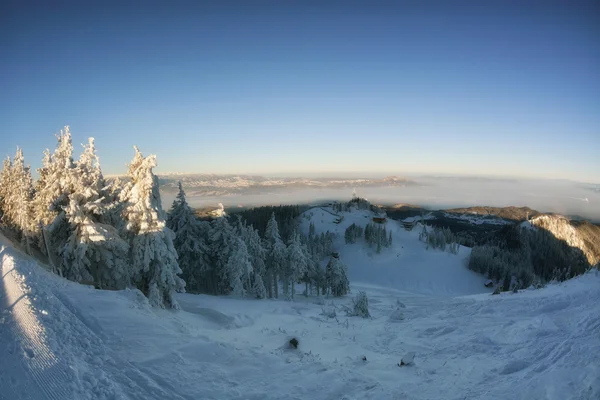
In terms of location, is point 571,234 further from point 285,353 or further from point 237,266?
point 285,353

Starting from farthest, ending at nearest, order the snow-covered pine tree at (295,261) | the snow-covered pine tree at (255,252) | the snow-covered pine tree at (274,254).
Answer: the snow-covered pine tree at (295,261)
the snow-covered pine tree at (274,254)
the snow-covered pine tree at (255,252)

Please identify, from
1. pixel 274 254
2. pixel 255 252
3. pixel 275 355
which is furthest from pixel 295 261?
pixel 275 355

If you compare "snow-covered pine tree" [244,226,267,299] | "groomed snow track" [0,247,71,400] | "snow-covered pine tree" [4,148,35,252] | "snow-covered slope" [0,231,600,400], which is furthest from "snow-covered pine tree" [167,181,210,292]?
"groomed snow track" [0,247,71,400]

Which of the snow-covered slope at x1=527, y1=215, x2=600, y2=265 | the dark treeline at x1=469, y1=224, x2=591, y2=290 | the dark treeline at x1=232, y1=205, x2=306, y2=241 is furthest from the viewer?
the snow-covered slope at x1=527, y1=215, x2=600, y2=265

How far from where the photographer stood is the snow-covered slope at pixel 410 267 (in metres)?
102

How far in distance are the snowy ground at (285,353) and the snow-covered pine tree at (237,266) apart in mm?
15019

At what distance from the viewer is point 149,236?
24719 millimetres

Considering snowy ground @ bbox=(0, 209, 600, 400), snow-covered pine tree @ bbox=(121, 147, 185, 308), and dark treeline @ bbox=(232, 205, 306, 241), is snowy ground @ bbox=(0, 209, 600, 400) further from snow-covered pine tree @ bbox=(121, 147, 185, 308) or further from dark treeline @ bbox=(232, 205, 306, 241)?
dark treeline @ bbox=(232, 205, 306, 241)

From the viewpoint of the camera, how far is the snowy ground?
10.3 metres

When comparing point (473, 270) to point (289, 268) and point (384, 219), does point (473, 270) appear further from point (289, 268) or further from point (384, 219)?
point (289, 268)

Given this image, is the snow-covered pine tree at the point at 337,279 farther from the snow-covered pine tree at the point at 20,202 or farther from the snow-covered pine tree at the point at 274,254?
the snow-covered pine tree at the point at 20,202

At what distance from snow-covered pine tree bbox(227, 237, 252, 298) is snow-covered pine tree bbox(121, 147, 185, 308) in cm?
1335

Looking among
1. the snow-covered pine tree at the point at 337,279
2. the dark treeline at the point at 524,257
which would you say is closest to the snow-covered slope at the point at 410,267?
the dark treeline at the point at 524,257

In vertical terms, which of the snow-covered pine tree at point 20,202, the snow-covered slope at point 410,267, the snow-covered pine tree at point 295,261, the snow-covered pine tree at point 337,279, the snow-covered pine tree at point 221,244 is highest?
the snow-covered pine tree at point 20,202
